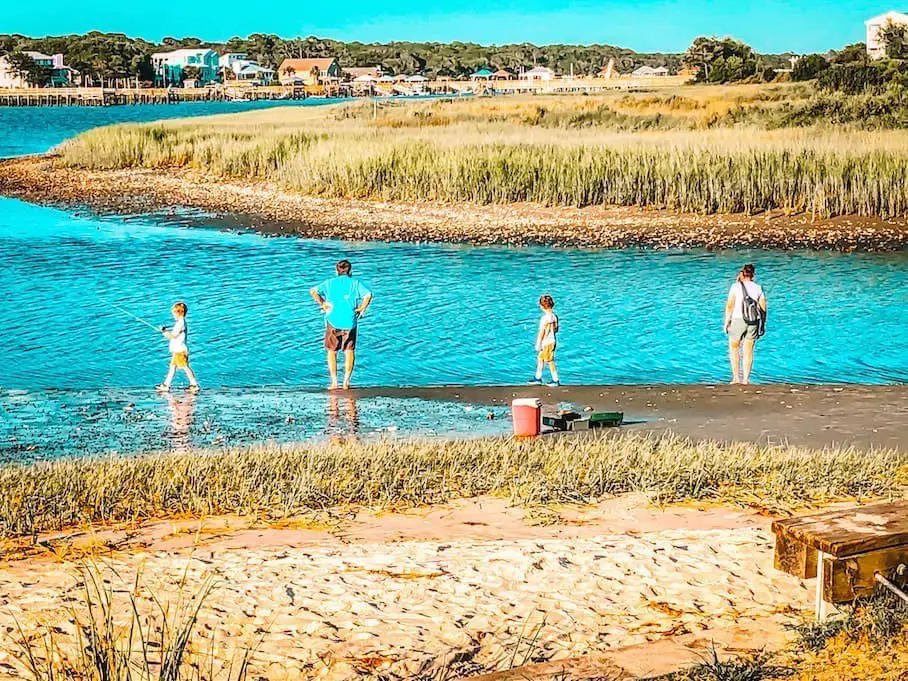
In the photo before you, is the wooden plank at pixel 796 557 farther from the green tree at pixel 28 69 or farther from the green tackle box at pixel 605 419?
the green tree at pixel 28 69

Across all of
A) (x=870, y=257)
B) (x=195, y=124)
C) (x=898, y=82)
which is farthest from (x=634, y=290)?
(x=195, y=124)

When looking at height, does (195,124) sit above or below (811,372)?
above

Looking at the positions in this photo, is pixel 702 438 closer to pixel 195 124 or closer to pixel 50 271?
pixel 50 271

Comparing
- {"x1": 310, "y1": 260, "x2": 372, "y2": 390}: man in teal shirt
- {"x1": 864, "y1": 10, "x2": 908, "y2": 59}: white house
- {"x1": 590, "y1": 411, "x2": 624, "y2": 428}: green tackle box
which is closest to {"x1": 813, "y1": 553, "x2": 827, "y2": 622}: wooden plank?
{"x1": 590, "y1": 411, "x2": 624, "y2": 428}: green tackle box

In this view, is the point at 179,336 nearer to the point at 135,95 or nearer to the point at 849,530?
the point at 849,530

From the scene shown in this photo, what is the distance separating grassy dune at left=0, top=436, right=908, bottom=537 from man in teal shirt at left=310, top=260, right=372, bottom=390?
4.40m

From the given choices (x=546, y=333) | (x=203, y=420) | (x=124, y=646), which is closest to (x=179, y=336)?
(x=203, y=420)

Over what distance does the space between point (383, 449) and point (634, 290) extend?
45.6ft

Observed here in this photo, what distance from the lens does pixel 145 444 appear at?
11.7 m

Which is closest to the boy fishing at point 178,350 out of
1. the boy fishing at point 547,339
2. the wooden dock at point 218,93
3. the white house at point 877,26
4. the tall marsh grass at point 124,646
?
the boy fishing at point 547,339

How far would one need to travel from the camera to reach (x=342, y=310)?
14820mm

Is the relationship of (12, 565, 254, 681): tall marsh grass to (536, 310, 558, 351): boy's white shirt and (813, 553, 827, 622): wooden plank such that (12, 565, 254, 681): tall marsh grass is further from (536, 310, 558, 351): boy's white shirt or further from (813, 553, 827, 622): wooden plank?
(536, 310, 558, 351): boy's white shirt

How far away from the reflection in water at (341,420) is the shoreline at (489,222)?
52.6ft

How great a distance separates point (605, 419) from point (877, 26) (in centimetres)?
9593
